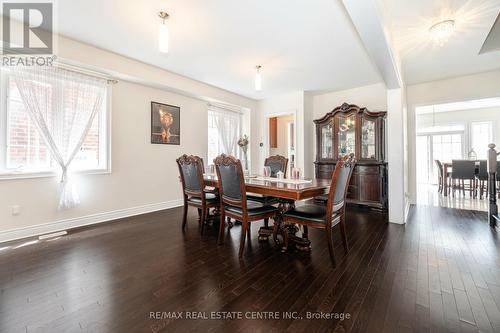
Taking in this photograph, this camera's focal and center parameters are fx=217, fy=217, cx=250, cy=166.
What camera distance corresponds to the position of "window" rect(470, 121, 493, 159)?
6.75 metres

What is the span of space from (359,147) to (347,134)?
37 centimetres

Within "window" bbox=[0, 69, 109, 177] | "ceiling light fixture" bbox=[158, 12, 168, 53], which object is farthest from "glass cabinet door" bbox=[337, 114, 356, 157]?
"window" bbox=[0, 69, 109, 177]

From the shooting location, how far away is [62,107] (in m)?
2.99

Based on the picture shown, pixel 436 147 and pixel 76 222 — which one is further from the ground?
pixel 436 147

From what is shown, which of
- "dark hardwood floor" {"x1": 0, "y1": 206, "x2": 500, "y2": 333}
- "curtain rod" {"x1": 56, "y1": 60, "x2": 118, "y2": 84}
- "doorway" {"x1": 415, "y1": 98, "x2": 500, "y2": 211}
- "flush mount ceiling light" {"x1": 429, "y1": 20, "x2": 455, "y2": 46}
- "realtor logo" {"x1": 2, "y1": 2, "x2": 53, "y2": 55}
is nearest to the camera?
"dark hardwood floor" {"x1": 0, "y1": 206, "x2": 500, "y2": 333}

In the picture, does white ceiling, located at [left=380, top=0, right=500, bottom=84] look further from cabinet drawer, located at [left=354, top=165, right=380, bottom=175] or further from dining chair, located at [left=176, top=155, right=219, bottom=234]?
dining chair, located at [left=176, top=155, right=219, bottom=234]

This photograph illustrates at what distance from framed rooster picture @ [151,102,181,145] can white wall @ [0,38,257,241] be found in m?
0.09

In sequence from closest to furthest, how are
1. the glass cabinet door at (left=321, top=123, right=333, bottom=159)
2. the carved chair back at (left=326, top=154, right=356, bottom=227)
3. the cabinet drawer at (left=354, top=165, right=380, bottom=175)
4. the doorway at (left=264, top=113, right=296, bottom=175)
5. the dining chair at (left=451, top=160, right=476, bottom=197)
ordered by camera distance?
the carved chair back at (left=326, top=154, right=356, bottom=227) < the cabinet drawer at (left=354, top=165, right=380, bottom=175) < the glass cabinet door at (left=321, top=123, right=333, bottom=159) < the dining chair at (left=451, top=160, right=476, bottom=197) < the doorway at (left=264, top=113, right=296, bottom=175)

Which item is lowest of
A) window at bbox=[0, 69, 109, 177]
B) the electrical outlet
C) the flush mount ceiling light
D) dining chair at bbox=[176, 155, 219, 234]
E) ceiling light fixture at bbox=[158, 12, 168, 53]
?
the electrical outlet

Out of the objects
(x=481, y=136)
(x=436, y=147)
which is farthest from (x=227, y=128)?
(x=481, y=136)

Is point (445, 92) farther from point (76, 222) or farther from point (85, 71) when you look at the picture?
point (76, 222)

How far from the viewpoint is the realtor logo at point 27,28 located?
2.37 meters

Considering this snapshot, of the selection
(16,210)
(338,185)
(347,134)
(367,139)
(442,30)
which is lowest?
(16,210)

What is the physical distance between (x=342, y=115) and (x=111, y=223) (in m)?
4.71
